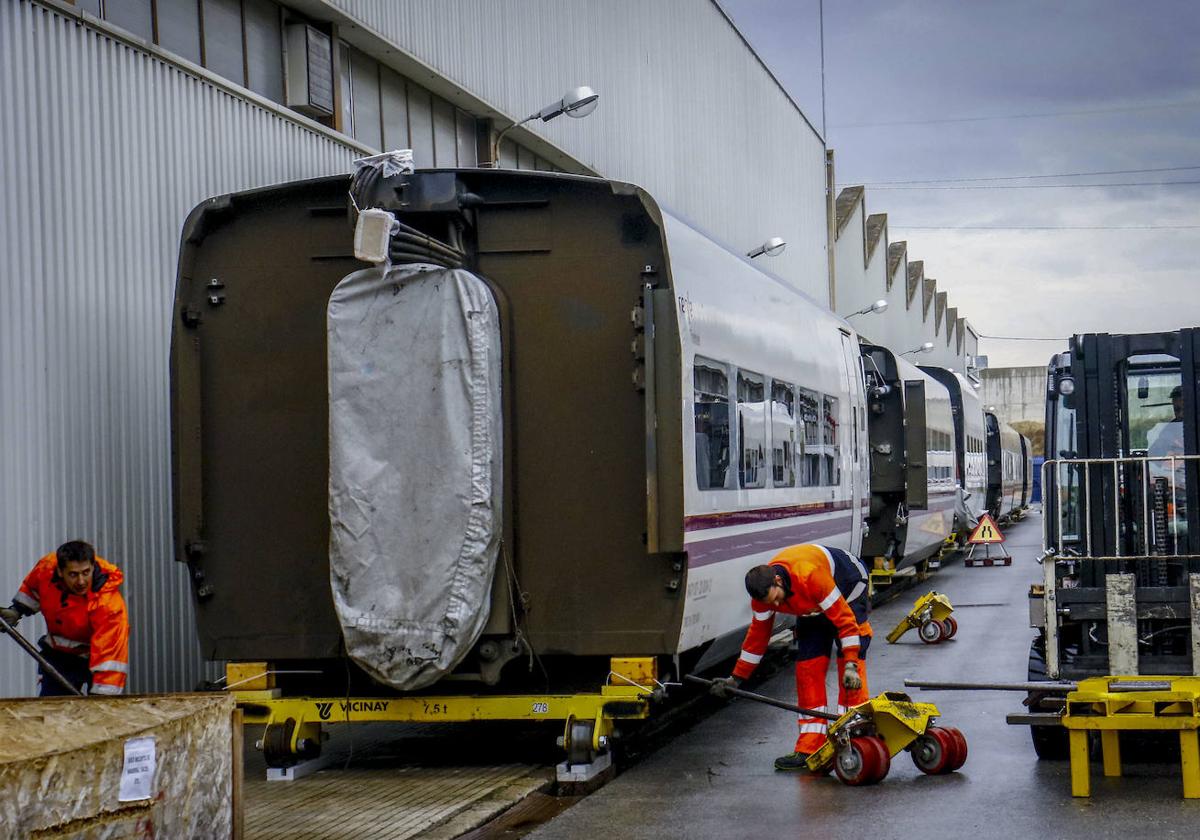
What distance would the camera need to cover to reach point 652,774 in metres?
10.2

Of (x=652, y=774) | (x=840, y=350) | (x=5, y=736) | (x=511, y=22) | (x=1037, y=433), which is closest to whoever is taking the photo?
(x=5, y=736)

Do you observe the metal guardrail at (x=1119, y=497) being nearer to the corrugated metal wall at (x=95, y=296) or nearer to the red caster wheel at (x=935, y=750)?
the red caster wheel at (x=935, y=750)

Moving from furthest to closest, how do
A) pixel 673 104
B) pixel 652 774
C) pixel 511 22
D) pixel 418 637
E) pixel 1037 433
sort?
pixel 1037 433
pixel 673 104
pixel 511 22
pixel 652 774
pixel 418 637

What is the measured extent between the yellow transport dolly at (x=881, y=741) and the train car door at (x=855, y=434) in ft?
22.3

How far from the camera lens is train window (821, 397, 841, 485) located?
1508 centimetres

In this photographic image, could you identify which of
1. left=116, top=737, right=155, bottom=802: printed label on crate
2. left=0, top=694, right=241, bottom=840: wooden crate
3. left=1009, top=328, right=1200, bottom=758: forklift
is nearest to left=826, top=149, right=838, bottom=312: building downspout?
left=1009, top=328, right=1200, bottom=758: forklift

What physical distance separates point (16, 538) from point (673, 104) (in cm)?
2145

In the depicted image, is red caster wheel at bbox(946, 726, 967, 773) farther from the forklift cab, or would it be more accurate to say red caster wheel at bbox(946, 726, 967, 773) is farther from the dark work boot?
the dark work boot

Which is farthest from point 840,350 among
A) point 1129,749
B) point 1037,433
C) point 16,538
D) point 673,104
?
point 1037,433

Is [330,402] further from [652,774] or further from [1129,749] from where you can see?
[1129,749]

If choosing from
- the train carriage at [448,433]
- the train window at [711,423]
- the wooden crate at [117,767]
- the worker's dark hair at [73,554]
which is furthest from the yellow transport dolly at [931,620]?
the wooden crate at [117,767]

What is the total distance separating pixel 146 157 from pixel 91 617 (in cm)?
510

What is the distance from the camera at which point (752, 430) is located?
38.7 ft

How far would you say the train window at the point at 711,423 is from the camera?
397 inches
